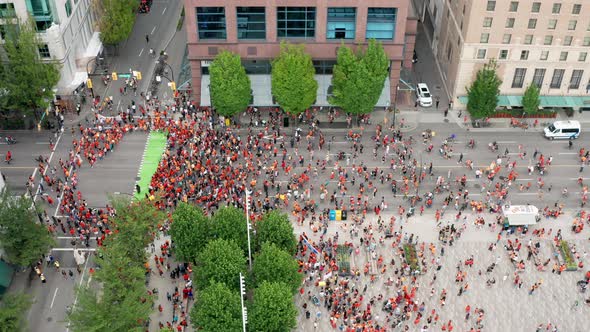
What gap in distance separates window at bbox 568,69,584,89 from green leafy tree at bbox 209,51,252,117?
1644 inches

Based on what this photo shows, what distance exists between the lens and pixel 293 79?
258ft

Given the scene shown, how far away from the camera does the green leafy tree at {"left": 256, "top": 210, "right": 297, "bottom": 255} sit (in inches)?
2437

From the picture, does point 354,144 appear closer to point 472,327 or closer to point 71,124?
point 472,327

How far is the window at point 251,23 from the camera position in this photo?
265 feet

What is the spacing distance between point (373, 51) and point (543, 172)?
24.8 metres

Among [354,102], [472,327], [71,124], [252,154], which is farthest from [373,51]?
[71,124]

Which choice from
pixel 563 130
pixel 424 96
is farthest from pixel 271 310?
pixel 563 130

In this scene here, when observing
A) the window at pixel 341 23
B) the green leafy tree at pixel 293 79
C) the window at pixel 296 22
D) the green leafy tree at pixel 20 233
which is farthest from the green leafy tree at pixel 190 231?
the window at pixel 341 23

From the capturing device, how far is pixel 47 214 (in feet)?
238

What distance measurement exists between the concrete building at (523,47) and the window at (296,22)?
63.4ft

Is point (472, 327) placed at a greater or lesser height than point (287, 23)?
lesser

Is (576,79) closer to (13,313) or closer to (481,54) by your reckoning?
(481,54)

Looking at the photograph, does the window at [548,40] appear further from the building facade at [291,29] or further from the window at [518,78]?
the building facade at [291,29]

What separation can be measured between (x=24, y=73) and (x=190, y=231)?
3324cm
